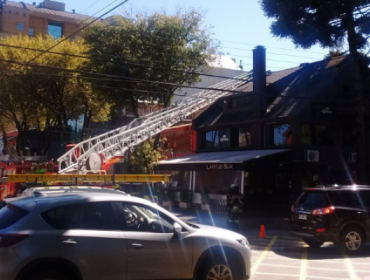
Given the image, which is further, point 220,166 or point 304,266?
point 220,166

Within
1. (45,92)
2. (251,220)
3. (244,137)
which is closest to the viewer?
(251,220)

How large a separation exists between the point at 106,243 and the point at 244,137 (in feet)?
73.3

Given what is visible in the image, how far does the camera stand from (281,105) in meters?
26.7

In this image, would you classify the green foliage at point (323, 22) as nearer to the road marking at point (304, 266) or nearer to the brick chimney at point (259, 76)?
the brick chimney at point (259, 76)

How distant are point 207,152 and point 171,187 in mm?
3241

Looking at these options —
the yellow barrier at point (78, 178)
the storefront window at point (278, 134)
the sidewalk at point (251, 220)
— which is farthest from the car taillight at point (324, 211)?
the storefront window at point (278, 134)

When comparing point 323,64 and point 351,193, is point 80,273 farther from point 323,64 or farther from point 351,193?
point 323,64

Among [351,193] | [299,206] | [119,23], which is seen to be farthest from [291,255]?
[119,23]

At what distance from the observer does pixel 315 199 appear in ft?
42.1

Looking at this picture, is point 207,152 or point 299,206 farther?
point 207,152

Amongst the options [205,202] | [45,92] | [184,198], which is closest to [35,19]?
[45,92]

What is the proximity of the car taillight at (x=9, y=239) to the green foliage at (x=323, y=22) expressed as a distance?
68.3 feet

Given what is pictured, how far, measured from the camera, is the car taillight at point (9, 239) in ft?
19.9

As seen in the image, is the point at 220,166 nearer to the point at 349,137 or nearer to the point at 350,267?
the point at 349,137
